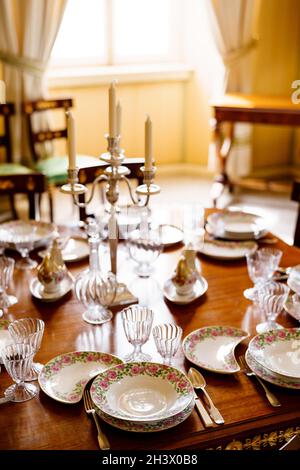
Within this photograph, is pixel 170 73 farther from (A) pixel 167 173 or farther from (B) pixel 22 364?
(B) pixel 22 364

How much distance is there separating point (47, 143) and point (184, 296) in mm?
2493

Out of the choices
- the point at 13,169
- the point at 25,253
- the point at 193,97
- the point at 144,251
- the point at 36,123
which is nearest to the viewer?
the point at 144,251

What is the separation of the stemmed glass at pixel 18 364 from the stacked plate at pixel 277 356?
498 mm

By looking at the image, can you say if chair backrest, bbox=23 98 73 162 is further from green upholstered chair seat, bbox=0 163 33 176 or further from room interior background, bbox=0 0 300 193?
room interior background, bbox=0 0 300 193

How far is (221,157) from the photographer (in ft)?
14.3

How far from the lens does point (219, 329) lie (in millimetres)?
1554

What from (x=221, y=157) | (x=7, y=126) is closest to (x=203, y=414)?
(x=7, y=126)

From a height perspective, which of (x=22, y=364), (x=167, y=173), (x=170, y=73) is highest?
(x=170, y=73)

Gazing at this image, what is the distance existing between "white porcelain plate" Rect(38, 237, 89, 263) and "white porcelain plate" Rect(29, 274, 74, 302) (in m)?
0.13

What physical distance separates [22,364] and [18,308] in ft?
1.30

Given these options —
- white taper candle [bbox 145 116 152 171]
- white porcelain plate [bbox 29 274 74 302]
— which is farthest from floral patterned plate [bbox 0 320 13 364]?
white taper candle [bbox 145 116 152 171]

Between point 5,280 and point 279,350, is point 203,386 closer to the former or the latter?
point 279,350

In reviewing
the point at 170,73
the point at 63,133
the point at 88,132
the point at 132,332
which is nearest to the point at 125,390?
the point at 132,332

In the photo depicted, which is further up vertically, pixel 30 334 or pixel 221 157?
pixel 30 334
